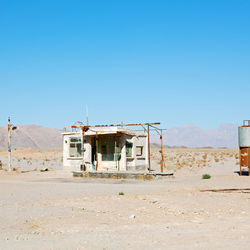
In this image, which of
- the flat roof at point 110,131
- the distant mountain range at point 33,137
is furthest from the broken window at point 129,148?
the distant mountain range at point 33,137

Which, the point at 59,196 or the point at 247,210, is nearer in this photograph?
the point at 247,210

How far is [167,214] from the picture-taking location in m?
11.3

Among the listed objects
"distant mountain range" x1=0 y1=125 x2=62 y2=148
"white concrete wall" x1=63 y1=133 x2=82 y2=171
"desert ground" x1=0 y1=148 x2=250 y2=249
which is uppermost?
"distant mountain range" x1=0 y1=125 x2=62 y2=148

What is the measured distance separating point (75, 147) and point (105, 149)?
107 inches

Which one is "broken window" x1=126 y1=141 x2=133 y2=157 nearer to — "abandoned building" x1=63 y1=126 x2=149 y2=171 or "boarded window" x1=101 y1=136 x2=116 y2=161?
"abandoned building" x1=63 y1=126 x2=149 y2=171

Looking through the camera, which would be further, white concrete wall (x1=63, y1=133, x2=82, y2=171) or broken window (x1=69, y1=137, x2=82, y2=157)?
broken window (x1=69, y1=137, x2=82, y2=157)

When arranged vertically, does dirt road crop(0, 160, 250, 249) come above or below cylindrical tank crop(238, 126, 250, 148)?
→ below

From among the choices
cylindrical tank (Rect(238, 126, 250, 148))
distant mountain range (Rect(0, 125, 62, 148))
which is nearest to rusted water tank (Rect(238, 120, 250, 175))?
cylindrical tank (Rect(238, 126, 250, 148))

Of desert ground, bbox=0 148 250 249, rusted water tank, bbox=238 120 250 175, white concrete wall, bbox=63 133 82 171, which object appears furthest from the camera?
white concrete wall, bbox=63 133 82 171

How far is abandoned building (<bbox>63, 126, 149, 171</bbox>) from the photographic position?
2852 centimetres

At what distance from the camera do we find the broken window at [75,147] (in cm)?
3056

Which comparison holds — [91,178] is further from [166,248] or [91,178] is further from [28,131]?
[28,131]

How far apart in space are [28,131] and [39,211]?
147 meters

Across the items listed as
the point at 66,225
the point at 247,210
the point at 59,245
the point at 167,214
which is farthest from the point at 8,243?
the point at 247,210
